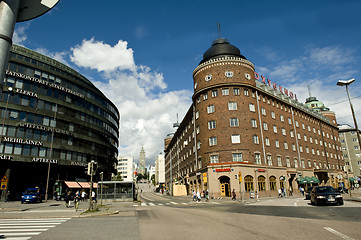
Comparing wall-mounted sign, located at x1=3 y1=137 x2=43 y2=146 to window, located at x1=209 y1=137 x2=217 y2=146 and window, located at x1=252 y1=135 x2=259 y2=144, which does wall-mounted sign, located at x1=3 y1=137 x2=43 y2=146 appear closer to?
window, located at x1=209 y1=137 x2=217 y2=146

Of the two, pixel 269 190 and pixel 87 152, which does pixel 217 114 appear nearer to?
pixel 269 190

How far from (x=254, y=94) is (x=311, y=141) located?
2676cm

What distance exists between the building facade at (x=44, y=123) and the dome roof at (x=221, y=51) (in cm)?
2665

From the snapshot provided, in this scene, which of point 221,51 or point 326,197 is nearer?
point 326,197

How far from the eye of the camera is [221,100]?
43.0 meters

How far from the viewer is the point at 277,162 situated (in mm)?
46156

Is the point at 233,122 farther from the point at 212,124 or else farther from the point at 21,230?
the point at 21,230

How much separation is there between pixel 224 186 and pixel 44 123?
106 ft

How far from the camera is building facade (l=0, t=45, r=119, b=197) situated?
3831cm

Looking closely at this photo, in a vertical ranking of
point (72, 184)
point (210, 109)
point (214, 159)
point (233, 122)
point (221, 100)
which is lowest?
point (72, 184)

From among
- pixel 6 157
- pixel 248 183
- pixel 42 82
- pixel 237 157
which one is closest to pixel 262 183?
pixel 248 183

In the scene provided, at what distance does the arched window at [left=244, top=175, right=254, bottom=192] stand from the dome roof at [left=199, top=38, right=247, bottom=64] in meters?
22.4

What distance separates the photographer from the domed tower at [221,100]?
4116 centimetres

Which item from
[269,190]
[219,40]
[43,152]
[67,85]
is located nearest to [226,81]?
[219,40]
